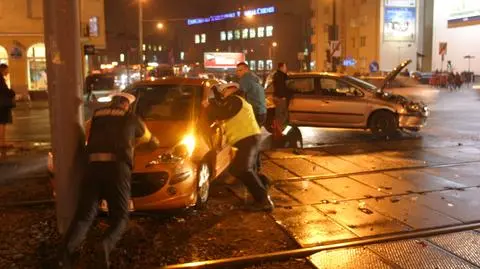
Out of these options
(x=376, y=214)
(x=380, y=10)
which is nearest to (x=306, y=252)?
(x=376, y=214)

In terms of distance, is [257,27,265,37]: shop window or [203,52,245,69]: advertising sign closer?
[203,52,245,69]: advertising sign

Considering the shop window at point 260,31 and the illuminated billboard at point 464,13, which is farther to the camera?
the shop window at point 260,31

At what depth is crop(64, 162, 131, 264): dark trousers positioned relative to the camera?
5172 millimetres

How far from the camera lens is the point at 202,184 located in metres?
7.34

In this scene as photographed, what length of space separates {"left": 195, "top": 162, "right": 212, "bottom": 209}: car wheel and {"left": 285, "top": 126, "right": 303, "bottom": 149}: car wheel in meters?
4.59

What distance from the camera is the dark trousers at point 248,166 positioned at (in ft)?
23.9

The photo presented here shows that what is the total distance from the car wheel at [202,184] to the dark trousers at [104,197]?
192cm

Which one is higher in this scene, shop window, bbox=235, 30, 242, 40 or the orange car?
shop window, bbox=235, 30, 242, 40

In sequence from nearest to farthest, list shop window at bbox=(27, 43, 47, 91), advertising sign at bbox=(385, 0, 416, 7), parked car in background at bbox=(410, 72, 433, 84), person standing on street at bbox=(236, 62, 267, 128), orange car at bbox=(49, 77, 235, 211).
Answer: orange car at bbox=(49, 77, 235, 211)
person standing on street at bbox=(236, 62, 267, 128)
shop window at bbox=(27, 43, 47, 91)
parked car in background at bbox=(410, 72, 433, 84)
advertising sign at bbox=(385, 0, 416, 7)

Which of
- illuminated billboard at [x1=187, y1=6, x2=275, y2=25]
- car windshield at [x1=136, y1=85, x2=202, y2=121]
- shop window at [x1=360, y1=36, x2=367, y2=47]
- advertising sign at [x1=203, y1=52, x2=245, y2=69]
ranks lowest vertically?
car windshield at [x1=136, y1=85, x2=202, y2=121]

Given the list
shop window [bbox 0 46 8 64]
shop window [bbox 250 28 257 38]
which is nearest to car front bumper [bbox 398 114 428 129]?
shop window [bbox 0 46 8 64]

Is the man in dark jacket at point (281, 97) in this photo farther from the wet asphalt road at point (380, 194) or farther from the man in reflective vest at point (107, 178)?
the man in reflective vest at point (107, 178)

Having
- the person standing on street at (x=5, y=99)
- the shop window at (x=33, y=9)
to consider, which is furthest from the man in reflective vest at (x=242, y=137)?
the shop window at (x=33, y=9)

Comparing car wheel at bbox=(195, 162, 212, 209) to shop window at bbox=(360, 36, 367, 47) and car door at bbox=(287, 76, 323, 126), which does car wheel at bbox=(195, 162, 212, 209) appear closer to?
car door at bbox=(287, 76, 323, 126)
